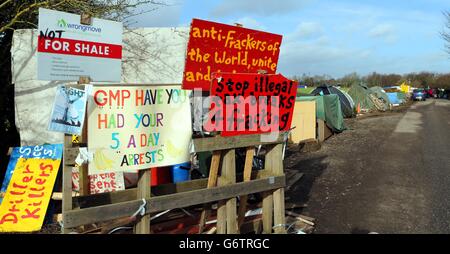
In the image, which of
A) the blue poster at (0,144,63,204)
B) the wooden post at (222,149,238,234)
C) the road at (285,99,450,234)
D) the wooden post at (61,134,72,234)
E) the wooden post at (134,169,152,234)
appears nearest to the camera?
the wooden post at (61,134,72,234)

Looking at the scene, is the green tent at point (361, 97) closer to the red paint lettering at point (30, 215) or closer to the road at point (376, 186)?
the road at point (376, 186)

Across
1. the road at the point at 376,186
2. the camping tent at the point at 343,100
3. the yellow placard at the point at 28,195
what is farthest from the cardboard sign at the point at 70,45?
the camping tent at the point at 343,100

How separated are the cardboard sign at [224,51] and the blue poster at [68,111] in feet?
3.33

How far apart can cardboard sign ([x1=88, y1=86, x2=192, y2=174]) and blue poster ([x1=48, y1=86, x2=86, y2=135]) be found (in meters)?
0.10

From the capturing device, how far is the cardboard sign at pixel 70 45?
144 inches

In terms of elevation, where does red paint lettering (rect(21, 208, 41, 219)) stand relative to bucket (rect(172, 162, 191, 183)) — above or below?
below

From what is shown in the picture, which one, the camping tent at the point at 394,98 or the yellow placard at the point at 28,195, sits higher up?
the camping tent at the point at 394,98

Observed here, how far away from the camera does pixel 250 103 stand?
4.27 metres

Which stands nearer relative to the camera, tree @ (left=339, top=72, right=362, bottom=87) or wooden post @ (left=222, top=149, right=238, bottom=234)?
wooden post @ (left=222, top=149, right=238, bottom=234)

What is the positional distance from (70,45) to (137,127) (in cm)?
99

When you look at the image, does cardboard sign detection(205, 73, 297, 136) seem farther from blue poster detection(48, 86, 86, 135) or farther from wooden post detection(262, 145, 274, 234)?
blue poster detection(48, 86, 86, 135)

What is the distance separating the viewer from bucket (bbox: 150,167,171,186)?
20.5 feet

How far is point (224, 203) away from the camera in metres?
4.21

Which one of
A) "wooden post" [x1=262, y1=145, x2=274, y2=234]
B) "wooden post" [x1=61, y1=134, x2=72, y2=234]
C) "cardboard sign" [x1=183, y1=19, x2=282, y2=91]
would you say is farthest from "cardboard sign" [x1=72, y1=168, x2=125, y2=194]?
"wooden post" [x1=61, y1=134, x2=72, y2=234]
